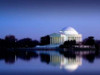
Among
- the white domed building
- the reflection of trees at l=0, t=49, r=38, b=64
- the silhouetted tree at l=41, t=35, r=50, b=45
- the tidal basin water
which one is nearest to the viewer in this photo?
the tidal basin water

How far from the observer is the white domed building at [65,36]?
92750mm

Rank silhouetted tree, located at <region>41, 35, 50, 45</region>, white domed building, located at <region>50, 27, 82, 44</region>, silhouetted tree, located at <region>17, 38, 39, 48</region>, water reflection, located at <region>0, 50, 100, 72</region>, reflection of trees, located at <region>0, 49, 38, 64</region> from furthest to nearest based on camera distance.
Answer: silhouetted tree, located at <region>41, 35, 50, 45</region>, white domed building, located at <region>50, 27, 82, 44</region>, silhouetted tree, located at <region>17, 38, 39, 48</region>, reflection of trees, located at <region>0, 49, 38, 64</region>, water reflection, located at <region>0, 50, 100, 72</region>

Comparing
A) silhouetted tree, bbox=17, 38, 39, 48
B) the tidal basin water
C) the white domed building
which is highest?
the white domed building

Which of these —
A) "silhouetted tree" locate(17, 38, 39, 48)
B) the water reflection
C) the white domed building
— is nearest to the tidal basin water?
the water reflection

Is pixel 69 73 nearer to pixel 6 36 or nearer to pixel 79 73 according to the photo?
pixel 79 73

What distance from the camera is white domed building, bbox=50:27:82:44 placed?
3652 inches

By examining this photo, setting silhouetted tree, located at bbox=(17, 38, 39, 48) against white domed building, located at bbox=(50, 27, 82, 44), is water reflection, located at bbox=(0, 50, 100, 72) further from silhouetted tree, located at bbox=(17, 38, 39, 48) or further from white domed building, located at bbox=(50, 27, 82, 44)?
white domed building, located at bbox=(50, 27, 82, 44)

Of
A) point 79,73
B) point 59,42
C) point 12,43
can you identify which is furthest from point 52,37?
point 79,73

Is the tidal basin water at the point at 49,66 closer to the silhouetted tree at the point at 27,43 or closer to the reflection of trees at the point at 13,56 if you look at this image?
the reflection of trees at the point at 13,56

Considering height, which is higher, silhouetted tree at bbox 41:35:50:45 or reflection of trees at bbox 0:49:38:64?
→ silhouetted tree at bbox 41:35:50:45

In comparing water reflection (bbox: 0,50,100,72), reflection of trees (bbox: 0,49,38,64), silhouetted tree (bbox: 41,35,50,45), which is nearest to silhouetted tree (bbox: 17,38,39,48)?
silhouetted tree (bbox: 41,35,50,45)

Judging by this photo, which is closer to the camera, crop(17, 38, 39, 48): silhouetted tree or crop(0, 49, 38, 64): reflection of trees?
crop(0, 49, 38, 64): reflection of trees

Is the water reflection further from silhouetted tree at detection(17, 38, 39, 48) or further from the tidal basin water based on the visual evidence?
silhouetted tree at detection(17, 38, 39, 48)

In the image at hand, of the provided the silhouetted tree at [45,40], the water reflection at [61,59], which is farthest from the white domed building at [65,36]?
the water reflection at [61,59]
